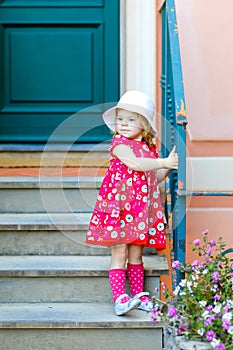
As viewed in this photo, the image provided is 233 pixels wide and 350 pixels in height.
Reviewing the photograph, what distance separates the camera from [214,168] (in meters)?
4.34

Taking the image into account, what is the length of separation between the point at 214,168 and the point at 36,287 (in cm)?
126

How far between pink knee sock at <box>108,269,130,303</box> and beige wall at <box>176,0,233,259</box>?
0.80m

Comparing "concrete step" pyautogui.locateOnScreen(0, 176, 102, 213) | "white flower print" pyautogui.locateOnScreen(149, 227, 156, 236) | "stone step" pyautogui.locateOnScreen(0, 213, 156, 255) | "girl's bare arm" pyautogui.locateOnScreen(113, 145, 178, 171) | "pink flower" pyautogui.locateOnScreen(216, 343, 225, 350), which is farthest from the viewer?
"concrete step" pyautogui.locateOnScreen(0, 176, 102, 213)

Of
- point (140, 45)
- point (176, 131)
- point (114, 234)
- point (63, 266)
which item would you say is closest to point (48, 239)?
point (63, 266)

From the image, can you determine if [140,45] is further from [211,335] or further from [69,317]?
[211,335]

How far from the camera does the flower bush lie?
2.89 metres

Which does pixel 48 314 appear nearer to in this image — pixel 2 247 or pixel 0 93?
pixel 2 247

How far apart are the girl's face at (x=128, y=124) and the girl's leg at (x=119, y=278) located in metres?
0.52

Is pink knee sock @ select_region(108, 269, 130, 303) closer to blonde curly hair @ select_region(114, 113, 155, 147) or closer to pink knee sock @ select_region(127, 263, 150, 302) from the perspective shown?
pink knee sock @ select_region(127, 263, 150, 302)

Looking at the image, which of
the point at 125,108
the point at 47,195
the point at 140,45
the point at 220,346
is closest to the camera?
the point at 220,346

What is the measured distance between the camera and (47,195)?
4.22 metres

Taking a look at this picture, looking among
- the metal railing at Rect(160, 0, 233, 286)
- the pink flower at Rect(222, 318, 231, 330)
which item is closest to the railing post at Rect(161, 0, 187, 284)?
the metal railing at Rect(160, 0, 233, 286)

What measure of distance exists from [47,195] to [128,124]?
0.86m

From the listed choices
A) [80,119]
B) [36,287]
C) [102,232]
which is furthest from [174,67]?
[80,119]
